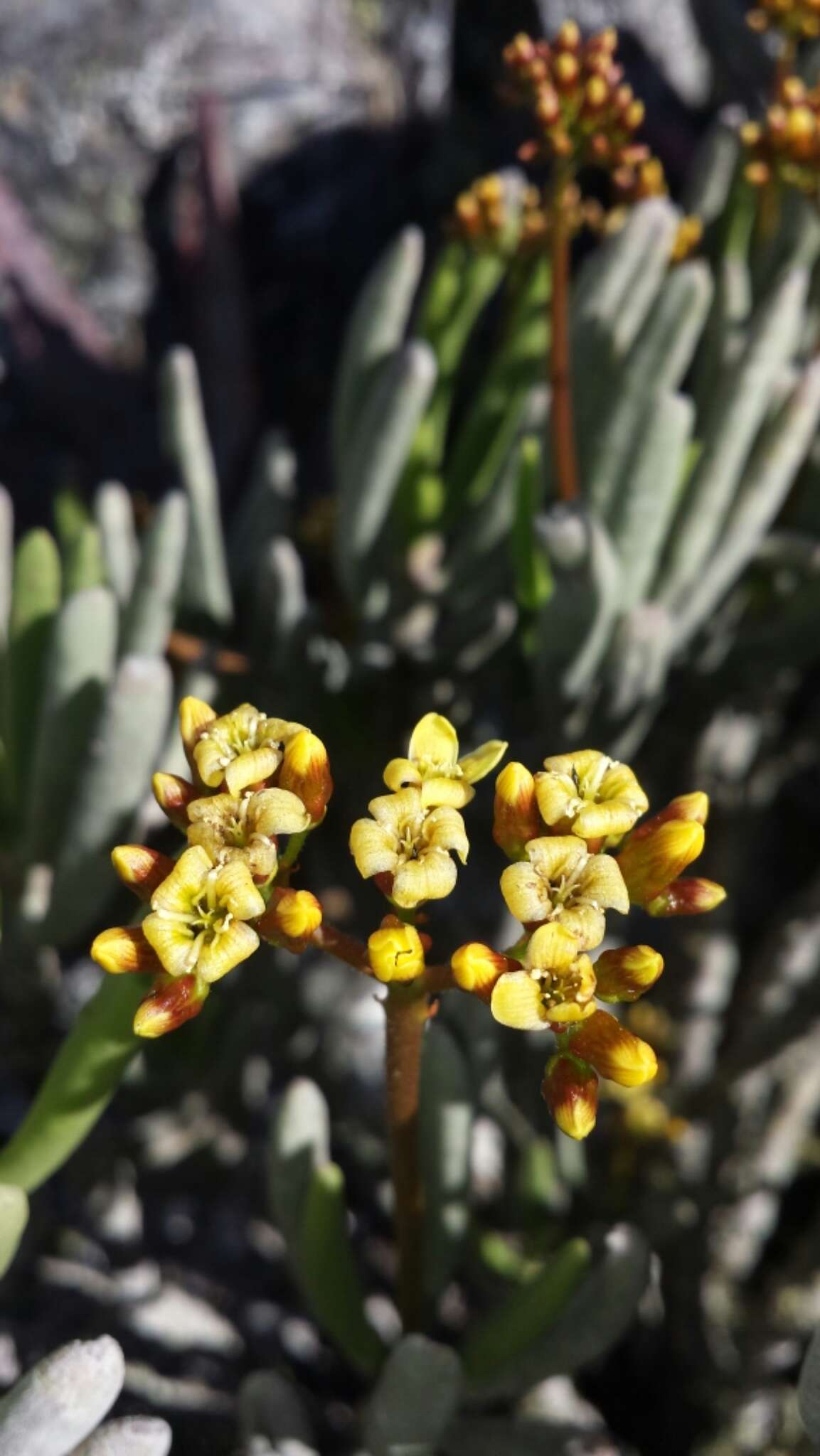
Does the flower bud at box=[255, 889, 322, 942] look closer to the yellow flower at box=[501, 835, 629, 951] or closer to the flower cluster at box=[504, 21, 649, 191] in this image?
the yellow flower at box=[501, 835, 629, 951]

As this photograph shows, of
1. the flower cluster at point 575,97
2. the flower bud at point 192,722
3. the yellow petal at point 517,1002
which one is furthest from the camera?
the flower cluster at point 575,97

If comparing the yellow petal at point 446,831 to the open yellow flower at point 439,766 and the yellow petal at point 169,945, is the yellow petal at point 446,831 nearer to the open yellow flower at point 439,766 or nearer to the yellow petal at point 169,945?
the open yellow flower at point 439,766

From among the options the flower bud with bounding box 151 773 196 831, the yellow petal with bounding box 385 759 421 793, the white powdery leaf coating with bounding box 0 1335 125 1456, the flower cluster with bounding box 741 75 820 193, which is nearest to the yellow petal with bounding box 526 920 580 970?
the yellow petal with bounding box 385 759 421 793

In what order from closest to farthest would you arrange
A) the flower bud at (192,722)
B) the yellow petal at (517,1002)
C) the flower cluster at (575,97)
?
the yellow petal at (517,1002), the flower bud at (192,722), the flower cluster at (575,97)

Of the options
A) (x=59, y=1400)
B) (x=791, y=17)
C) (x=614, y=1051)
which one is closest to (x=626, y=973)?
(x=614, y=1051)

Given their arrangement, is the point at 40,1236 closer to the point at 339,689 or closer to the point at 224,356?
the point at 339,689

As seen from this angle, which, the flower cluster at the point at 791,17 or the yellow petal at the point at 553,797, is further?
the flower cluster at the point at 791,17

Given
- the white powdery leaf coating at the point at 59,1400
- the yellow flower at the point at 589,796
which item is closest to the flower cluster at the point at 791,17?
the yellow flower at the point at 589,796

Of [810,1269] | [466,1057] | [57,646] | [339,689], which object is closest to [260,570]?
[339,689]
